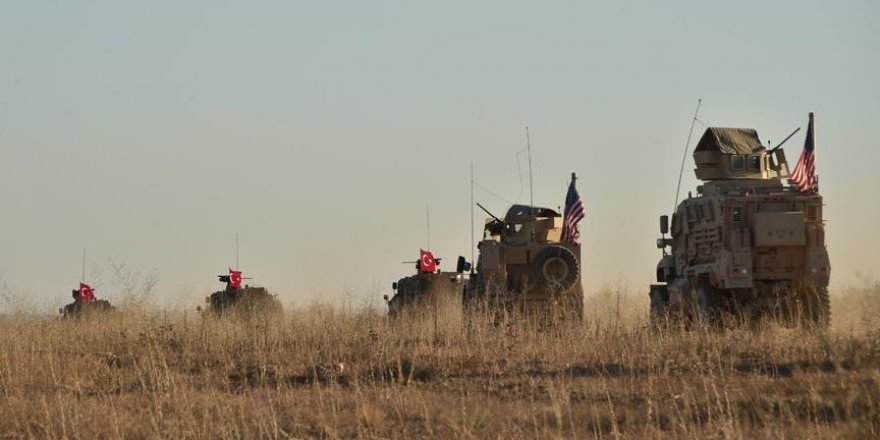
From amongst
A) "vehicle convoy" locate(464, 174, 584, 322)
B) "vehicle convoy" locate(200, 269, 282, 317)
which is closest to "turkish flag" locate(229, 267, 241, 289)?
"vehicle convoy" locate(200, 269, 282, 317)

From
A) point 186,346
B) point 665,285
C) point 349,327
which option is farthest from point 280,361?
point 665,285

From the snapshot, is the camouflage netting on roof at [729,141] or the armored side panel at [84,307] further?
the armored side panel at [84,307]

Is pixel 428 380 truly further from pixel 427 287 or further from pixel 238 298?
pixel 238 298

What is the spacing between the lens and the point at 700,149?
26.5 m

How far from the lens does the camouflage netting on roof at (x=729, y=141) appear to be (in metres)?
26.3

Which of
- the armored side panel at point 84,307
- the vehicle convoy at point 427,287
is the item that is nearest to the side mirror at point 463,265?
the vehicle convoy at point 427,287

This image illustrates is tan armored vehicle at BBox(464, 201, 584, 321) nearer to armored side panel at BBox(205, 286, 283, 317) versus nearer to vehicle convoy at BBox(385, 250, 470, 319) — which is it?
vehicle convoy at BBox(385, 250, 470, 319)

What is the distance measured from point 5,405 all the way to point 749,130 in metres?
17.6

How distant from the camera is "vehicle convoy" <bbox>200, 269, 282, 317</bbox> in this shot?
31.8 metres

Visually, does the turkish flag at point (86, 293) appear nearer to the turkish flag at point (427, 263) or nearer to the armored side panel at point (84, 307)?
the armored side panel at point (84, 307)

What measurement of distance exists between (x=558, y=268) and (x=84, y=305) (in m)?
13.9

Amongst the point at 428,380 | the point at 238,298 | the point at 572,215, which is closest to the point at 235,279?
the point at 238,298

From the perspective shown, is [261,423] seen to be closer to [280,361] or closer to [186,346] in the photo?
[280,361]

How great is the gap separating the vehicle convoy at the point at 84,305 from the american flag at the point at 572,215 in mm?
10025
